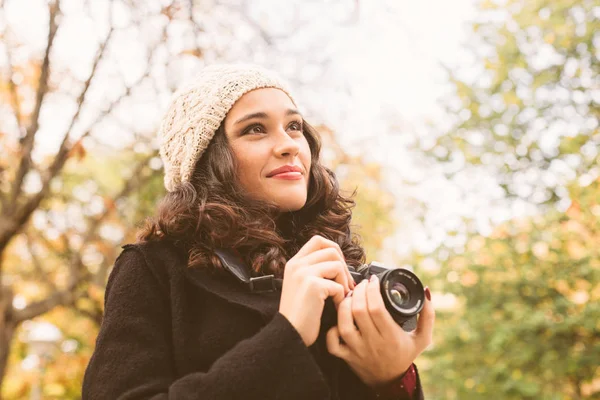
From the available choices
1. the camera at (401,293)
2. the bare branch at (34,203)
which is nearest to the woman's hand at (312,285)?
the camera at (401,293)

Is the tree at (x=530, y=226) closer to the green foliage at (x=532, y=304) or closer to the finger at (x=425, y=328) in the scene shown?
the green foliage at (x=532, y=304)

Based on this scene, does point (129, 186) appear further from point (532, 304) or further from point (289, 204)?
point (532, 304)

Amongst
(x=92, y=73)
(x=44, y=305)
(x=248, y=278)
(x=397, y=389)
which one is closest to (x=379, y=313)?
(x=397, y=389)

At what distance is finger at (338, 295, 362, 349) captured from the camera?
137cm

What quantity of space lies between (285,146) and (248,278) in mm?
434

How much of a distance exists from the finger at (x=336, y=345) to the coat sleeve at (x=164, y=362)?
108mm

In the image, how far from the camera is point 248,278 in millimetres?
1560

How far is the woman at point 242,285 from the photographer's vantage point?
51.1 inches

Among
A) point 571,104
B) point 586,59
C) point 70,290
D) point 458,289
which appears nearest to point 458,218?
point 458,289

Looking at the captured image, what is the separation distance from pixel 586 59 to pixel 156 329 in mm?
8185

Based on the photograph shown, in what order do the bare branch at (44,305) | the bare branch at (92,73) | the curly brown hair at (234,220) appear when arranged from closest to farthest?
the curly brown hair at (234,220) < the bare branch at (92,73) < the bare branch at (44,305)

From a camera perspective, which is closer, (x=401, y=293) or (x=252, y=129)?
(x=401, y=293)

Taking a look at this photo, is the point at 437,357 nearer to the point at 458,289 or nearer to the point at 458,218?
the point at 458,289

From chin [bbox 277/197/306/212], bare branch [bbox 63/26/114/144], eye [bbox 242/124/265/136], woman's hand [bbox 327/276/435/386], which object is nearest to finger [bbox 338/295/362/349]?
woman's hand [bbox 327/276/435/386]
